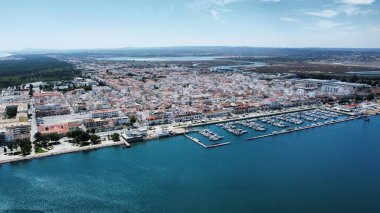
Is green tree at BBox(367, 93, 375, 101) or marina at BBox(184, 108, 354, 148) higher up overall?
green tree at BBox(367, 93, 375, 101)

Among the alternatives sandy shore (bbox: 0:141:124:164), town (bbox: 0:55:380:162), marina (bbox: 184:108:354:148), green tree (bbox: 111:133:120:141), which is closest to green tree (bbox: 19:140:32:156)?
town (bbox: 0:55:380:162)

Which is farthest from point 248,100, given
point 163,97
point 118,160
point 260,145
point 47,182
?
point 47,182

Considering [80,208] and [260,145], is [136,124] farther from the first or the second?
[80,208]

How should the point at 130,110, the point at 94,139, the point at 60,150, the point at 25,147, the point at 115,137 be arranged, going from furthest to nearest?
the point at 130,110
the point at 115,137
the point at 94,139
the point at 60,150
the point at 25,147

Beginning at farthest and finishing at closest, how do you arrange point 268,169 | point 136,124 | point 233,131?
point 136,124 < point 233,131 < point 268,169

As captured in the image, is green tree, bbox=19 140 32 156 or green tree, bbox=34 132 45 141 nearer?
green tree, bbox=19 140 32 156

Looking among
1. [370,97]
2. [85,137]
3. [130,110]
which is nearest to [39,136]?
[85,137]

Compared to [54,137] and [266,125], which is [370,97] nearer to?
[266,125]

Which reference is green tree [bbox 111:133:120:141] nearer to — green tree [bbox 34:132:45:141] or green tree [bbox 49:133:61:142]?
green tree [bbox 49:133:61:142]
